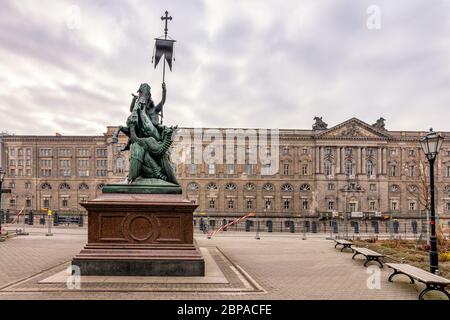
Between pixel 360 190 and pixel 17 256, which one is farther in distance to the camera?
pixel 360 190

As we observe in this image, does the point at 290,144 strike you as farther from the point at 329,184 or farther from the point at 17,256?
the point at 17,256

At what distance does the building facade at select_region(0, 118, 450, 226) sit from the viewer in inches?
3393

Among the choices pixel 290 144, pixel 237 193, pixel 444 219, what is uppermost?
pixel 290 144

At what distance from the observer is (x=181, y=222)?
13227mm

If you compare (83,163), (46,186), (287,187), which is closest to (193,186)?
(287,187)

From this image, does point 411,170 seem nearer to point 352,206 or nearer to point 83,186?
point 352,206

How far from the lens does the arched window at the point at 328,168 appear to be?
289 ft

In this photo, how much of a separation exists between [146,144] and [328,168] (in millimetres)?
77499

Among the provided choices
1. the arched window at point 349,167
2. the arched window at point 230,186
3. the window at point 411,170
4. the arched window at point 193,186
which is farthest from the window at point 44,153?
the window at point 411,170

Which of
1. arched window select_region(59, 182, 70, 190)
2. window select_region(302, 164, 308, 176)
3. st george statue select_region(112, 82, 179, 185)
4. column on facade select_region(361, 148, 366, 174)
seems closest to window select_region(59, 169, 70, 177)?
arched window select_region(59, 182, 70, 190)

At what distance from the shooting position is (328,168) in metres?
88.6

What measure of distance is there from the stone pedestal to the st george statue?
1674 mm
